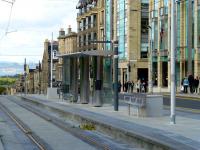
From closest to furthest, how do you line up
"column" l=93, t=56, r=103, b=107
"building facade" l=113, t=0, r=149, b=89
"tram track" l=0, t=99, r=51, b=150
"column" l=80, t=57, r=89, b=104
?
"tram track" l=0, t=99, r=51, b=150
"column" l=93, t=56, r=103, b=107
"column" l=80, t=57, r=89, b=104
"building facade" l=113, t=0, r=149, b=89

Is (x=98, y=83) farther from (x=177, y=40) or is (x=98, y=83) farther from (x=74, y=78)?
(x=177, y=40)

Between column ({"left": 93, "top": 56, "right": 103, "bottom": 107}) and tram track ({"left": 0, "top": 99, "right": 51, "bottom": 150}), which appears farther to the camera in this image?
column ({"left": 93, "top": 56, "right": 103, "bottom": 107})

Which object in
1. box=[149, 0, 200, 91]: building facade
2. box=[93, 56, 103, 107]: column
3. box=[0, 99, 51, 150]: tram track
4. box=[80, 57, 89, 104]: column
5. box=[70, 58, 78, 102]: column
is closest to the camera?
box=[0, 99, 51, 150]: tram track

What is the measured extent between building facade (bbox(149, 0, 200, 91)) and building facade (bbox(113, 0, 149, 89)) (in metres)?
8.81

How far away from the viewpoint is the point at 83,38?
379 ft

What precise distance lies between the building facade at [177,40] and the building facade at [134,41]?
28.9 feet

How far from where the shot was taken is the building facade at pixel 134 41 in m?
82.6

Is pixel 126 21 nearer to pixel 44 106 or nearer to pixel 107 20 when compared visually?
pixel 107 20

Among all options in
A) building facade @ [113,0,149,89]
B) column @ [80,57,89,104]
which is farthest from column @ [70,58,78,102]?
building facade @ [113,0,149,89]

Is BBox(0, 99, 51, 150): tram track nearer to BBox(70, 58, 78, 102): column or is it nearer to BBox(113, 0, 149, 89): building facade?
BBox(70, 58, 78, 102): column

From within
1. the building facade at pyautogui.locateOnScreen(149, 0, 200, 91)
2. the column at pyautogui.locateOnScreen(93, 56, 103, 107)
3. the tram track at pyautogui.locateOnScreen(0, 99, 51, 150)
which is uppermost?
the building facade at pyautogui.locateOnScreen(149, 0, 200, 91)

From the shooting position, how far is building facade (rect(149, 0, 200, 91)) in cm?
6108

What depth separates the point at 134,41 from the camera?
8306cm

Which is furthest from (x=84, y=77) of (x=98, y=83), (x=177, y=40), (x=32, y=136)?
(x=177, y=40)
